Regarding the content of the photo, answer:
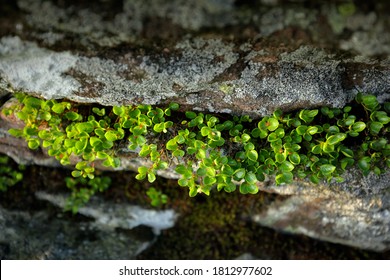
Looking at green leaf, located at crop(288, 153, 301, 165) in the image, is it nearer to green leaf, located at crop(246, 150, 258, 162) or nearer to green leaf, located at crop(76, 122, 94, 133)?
green leaf, located at crop(246, 150, 258, 162)

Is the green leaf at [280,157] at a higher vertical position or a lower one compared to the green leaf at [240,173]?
higher

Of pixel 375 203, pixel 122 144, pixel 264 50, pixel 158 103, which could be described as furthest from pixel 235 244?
pixel 264 50

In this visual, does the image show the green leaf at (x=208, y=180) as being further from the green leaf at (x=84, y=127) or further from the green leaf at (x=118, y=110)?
the green leaf at (x=84, y=127)

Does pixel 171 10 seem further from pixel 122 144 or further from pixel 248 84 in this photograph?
pixel 122 144

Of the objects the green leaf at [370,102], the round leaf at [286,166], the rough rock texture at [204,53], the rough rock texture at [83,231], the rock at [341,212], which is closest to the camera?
the rough rock texture at [204,53]

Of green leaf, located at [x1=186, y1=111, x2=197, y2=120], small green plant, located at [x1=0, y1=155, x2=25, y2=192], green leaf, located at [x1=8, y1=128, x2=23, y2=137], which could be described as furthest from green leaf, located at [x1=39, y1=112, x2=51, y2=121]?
small green plant, located at [x1=0, y1=155, x2=25, y2=192]

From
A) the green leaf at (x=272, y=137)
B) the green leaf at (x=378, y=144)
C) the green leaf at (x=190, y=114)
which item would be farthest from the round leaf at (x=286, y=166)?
the green leaf at (x=190, y=114)

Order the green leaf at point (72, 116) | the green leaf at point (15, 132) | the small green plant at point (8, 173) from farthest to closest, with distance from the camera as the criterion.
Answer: the small green plant at point (8, 173)
the green leaf at point (15, 132)
the green leaf at point (72, 116)

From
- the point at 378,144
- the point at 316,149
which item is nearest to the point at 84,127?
the point at 316,149
